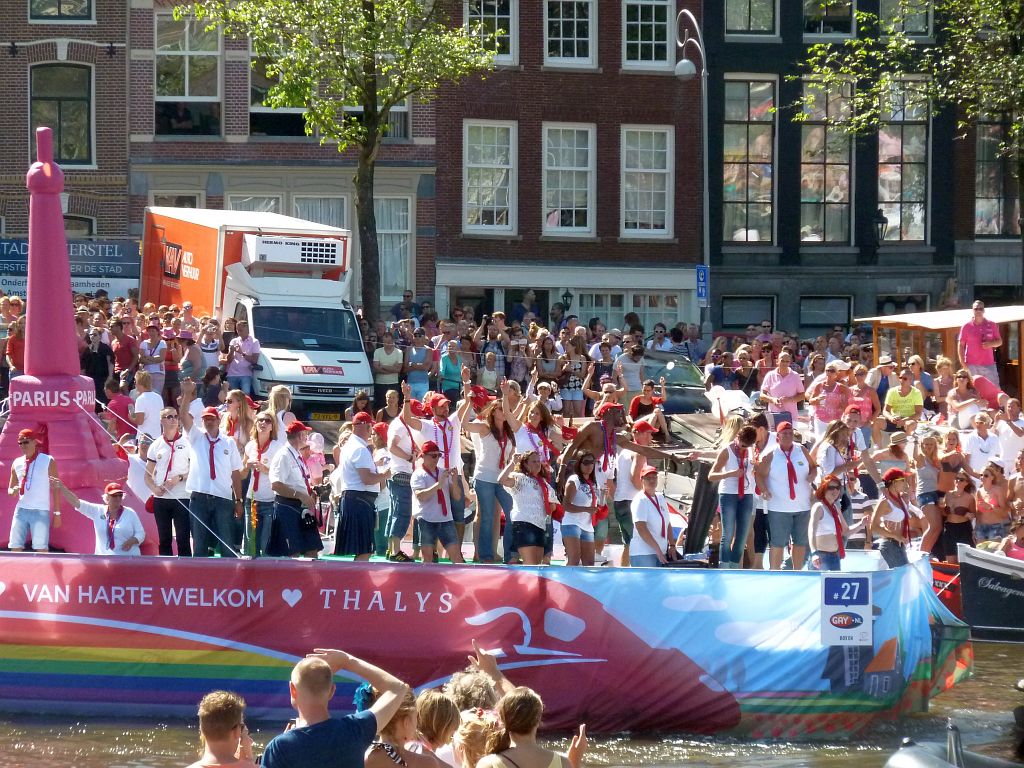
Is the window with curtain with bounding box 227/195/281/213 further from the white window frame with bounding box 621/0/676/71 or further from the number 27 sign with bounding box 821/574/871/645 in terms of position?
the number 27 sign with bounding box 821/574/871/645

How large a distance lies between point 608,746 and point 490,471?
167 inches

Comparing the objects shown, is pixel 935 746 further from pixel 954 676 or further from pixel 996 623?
pixel 996 623

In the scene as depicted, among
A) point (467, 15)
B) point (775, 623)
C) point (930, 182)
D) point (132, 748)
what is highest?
point (467, 15)

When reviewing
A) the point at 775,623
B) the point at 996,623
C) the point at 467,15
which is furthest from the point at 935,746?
the point at 467,15

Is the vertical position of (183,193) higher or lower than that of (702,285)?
higher

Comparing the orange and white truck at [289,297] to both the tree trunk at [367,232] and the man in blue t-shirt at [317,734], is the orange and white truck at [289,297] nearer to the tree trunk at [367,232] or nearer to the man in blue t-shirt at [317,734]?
the tree trunk at [367,232]

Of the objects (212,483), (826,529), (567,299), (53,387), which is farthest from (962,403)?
(567,299)

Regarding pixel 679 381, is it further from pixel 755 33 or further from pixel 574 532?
pixel 755 33

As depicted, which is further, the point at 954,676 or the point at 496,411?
the point at 496,411

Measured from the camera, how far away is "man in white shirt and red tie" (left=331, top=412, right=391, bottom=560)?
13883 mm

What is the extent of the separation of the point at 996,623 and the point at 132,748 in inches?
275

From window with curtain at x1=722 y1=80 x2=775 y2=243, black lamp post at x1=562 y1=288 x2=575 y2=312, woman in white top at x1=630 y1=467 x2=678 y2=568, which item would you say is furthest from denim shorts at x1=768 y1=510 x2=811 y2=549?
window with curtain at x1=722 y1=80 x2=775 y2=243

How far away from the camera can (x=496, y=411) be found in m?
14.6

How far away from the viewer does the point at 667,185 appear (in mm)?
34844
